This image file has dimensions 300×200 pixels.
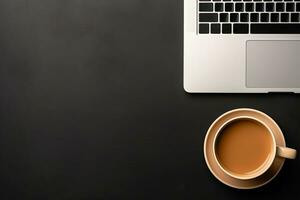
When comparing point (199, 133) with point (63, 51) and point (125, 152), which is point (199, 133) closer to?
point (125, 152)

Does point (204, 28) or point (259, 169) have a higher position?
point (204, 28)

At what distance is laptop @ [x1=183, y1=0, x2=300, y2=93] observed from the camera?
3.49 ft

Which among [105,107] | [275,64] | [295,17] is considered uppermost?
[295,17]

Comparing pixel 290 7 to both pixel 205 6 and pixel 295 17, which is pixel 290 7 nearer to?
pixel 295 17

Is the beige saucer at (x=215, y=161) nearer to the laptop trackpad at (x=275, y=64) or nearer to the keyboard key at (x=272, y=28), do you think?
the laptop trackpad at (x=275, y=64)

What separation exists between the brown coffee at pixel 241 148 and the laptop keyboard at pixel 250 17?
25cm

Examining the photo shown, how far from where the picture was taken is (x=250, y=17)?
1.06 metres

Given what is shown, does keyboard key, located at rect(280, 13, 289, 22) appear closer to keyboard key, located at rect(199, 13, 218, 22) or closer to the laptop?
the laptop

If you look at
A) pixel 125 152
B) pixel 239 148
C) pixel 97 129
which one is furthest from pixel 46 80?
pixel 239 148

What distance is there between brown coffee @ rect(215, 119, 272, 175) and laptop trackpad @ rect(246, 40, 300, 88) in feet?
0.43

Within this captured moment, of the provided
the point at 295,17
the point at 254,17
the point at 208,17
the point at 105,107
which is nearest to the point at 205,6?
the point at 208,17

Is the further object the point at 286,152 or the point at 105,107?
the point at 105,107

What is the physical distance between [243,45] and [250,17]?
3.0 inches

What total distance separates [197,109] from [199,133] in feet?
0.22
